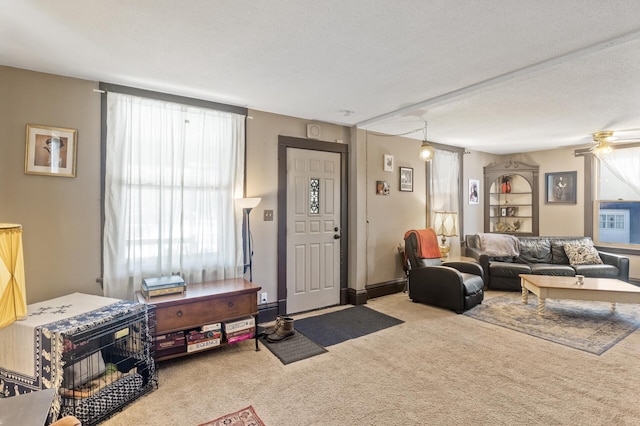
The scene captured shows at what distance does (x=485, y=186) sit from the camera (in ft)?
21.3

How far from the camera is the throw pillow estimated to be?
5070mm

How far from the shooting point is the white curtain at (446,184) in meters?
5.61

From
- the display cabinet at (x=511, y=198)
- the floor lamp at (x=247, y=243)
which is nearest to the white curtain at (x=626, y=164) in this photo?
the display cabinet at (x=511, y=198)

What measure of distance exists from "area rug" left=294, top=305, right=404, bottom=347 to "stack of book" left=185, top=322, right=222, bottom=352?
100 centimetres

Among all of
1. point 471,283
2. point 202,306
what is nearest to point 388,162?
point 471,283

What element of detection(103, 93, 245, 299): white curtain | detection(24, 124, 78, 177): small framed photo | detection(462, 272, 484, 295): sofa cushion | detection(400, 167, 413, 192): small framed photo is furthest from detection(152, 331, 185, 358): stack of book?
detection(400, 167, 413, 192): small framed photo

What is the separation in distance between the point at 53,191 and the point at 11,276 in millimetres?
1203

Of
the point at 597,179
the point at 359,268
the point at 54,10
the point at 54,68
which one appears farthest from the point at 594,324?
the point at 54,68

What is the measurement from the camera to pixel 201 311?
9.11ft

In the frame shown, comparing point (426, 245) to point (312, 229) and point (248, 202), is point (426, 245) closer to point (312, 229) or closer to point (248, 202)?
point (312, 229)

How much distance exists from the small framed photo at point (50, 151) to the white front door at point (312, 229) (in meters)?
2.22

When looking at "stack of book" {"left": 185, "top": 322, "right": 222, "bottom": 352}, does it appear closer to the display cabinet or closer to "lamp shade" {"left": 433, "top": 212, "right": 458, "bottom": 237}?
"lamp shade" {"left": 433, "top": 212, "right": 458, "bottom": 237}

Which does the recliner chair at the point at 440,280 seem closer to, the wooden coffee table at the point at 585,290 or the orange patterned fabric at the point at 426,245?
the orange patterned fabric at the point at 426,245

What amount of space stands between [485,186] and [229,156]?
5.39m
